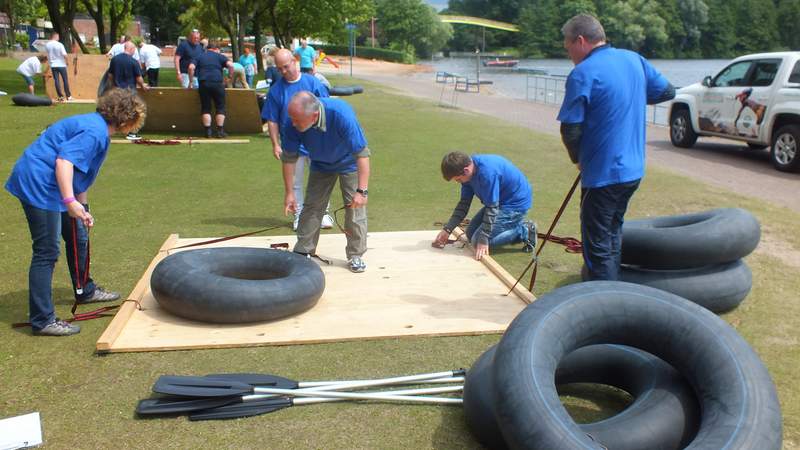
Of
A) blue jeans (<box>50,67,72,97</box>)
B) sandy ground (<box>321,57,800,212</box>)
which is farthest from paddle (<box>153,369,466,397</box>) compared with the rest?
blue jeans (<box>50,67,72,97</box>)

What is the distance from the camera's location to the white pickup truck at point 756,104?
1242 centimetres

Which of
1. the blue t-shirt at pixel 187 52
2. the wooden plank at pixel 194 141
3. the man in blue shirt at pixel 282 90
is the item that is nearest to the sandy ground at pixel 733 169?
the man in blue shirt at pixel 282 90

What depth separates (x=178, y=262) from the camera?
5.10 meters

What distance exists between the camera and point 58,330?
185 inches

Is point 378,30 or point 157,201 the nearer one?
point 157,201

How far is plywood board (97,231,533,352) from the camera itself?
469 cm

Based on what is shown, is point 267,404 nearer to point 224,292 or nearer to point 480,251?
point 224,292

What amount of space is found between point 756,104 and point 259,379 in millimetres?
12458

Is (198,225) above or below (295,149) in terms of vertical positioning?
below

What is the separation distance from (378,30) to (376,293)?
11294 centimetres

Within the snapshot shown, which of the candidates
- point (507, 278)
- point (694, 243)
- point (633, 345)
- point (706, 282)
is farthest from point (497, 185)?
point (633, 345)

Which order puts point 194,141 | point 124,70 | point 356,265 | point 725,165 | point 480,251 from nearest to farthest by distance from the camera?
point 356,265 → point 480,251 → point 725,165 → point 194,141 → point 124,70

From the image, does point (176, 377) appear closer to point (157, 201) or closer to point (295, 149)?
point (295, 149)

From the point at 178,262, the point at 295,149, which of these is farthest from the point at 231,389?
the point at 295,149
